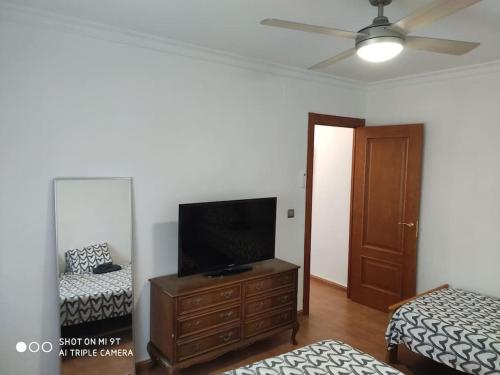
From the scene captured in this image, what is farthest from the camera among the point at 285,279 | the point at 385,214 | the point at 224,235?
the point at 385,214

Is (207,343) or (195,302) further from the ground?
(195,302)

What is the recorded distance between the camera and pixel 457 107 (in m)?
3.50

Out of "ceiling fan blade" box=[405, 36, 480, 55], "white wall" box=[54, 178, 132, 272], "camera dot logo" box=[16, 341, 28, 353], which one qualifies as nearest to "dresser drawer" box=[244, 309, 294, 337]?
"white wall" box=[54, 178, 132, 272]

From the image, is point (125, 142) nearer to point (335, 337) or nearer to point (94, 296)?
point (94, 296)

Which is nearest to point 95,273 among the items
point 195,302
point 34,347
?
point 34,347

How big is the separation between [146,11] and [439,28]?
6.07 ft

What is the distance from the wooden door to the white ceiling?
1.05m

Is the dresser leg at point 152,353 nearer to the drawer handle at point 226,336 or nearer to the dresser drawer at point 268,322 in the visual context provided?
the drawer handle at point 226,336

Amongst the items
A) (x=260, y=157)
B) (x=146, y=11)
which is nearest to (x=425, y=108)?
(x=260, y=157)

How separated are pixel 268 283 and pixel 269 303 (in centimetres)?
17

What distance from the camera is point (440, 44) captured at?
1871 mm

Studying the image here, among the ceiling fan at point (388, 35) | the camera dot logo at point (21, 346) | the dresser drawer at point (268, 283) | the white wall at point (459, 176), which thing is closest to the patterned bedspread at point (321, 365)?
the dresser drawer at point (268, 283)

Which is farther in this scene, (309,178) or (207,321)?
(309,178)

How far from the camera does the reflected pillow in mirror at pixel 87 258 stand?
2.50m
